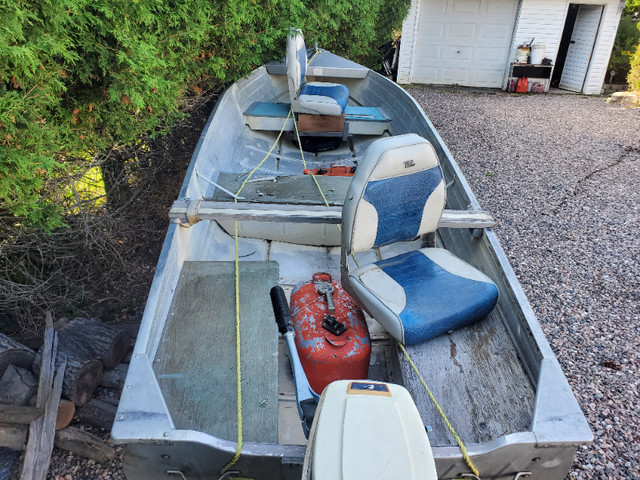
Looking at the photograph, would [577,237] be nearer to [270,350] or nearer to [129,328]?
[270,350]

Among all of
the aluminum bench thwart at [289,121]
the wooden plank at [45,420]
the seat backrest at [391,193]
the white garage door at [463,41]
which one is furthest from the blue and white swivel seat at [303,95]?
the white garage door at [463,41]

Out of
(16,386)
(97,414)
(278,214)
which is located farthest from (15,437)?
(278,214)

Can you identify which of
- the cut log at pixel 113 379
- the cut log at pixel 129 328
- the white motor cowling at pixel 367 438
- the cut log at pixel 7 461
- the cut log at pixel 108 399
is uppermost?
the white motor cowling at pixel 367 438

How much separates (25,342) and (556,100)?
12489 mm

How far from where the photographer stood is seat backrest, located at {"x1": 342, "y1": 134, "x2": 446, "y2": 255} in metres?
2.21

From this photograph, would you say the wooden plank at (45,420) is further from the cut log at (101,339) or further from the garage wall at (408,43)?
the garage wall at (408,43)

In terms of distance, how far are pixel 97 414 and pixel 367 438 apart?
85.8 inches

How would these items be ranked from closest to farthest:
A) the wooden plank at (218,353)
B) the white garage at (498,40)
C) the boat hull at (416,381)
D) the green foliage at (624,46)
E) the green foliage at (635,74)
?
the boat hull at (416,381)
the wooden plank at (218,353)
the green foliage at (635,74)
the white garage at (498,40)
the green foliage at (624,46)

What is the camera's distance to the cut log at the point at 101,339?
2.81 metres

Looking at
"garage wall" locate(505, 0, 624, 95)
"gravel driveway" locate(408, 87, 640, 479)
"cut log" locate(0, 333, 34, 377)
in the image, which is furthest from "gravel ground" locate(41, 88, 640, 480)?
"garage wall" locate(505, 0, 624, 95)

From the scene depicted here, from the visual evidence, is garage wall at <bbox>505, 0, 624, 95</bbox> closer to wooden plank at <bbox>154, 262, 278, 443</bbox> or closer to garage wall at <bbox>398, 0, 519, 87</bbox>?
garage wall at <bbox>398, 0, 519, 87</bbox>

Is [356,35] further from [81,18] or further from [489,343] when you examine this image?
[489,343]

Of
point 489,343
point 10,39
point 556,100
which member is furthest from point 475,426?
point 556,100

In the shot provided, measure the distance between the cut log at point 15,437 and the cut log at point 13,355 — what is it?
328 millimetres
